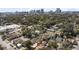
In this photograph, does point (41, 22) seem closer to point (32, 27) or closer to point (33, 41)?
point (32, 27)
